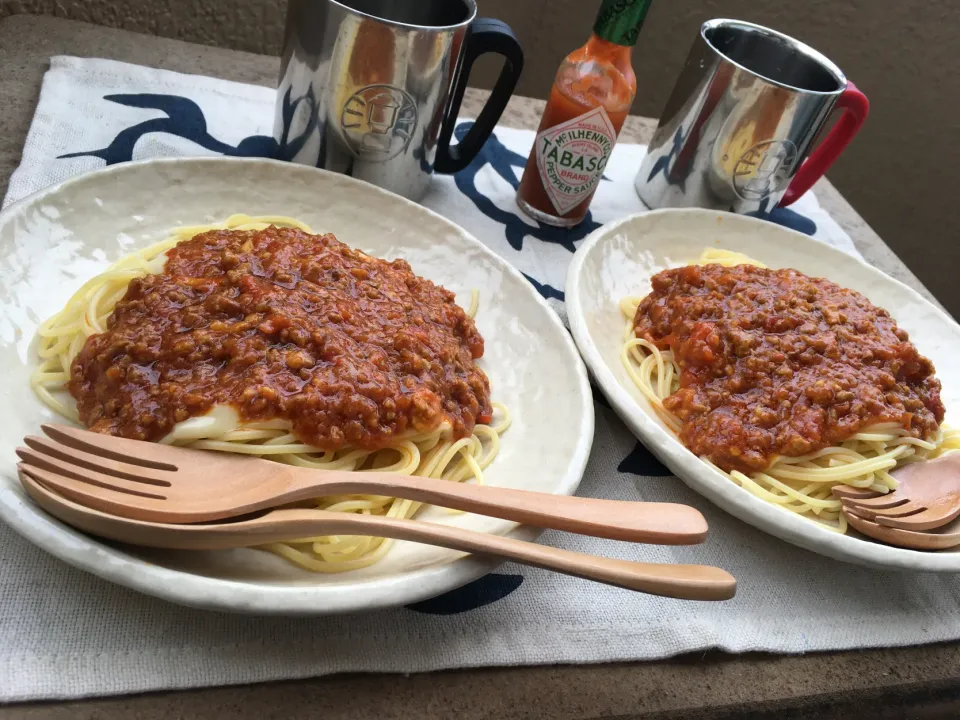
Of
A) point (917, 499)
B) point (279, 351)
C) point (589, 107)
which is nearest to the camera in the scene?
point (279, 351)

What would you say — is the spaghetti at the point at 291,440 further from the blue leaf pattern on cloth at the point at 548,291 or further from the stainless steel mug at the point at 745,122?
the stainless steel mug at the point at 745,122

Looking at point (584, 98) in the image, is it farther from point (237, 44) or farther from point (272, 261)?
point (237, 44)

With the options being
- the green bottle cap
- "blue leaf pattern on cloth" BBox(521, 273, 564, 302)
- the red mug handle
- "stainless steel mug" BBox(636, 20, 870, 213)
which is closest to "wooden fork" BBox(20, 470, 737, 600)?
"blue leaf pattern on cloth" BBox(521, 273, 564, 302)

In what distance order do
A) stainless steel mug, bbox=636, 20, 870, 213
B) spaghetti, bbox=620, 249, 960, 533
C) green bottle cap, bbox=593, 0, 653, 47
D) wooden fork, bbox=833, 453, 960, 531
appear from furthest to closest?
stainless steel mug, bbox=636, 20, 870, 213, green bottle cap, bbox=593, 0, 653, 47, spaghetti, bbox=620, 249, 960, 533, wooden fork, bbox=833, 453, 960, 531

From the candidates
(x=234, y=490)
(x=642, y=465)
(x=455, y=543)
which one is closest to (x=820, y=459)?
(x=642, y=465)

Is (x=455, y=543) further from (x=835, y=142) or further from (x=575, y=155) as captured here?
(x=835, y=142)

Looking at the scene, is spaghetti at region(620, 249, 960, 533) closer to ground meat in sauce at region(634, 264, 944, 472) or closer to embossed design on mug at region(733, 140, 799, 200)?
ground meat in sauce at region(634, 264, 944, 472)

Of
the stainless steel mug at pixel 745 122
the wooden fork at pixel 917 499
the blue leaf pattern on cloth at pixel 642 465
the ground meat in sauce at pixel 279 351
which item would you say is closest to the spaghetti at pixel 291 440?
the ground meat in sauce at pixel 279 351
